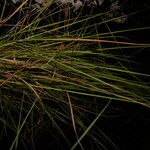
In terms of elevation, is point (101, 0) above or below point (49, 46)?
above

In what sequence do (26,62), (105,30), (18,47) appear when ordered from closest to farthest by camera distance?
(26,62)
(18,47)
(105,30)

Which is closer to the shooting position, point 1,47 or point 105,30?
point 1,47

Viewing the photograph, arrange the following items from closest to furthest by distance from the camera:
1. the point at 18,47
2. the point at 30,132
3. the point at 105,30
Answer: the point at 30,132 < the point at 18,47 < the point at 105,30

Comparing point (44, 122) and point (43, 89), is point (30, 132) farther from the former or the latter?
point (43, 89)

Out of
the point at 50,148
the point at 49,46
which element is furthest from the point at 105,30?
the point at 50,148

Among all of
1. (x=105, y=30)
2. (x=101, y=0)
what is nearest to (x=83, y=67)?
(x=105, y=30)

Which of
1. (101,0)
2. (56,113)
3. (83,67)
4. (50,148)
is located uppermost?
(101,0)

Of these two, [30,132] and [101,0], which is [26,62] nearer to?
[30,132]

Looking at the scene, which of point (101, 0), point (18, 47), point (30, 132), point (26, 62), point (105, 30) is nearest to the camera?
point (30, 132)

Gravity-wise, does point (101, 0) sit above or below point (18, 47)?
above
